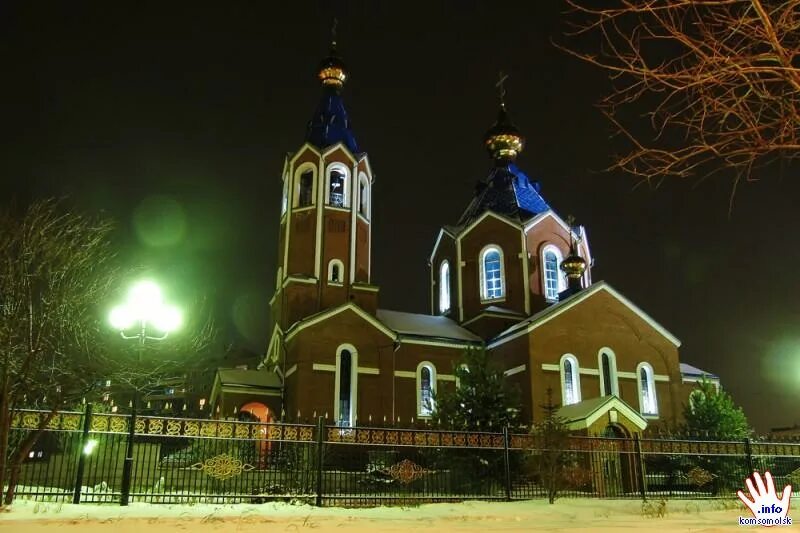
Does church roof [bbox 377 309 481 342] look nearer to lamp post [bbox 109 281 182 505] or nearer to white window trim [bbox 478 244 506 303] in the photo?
white window trim [bbox 478 244 506 303]

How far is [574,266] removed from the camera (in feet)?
87.8

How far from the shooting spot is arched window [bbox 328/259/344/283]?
25.5 meters

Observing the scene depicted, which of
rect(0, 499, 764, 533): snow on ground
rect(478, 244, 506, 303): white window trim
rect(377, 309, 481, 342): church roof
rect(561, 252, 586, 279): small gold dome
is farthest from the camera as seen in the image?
rect(478, 244, 506, 303): white window trim

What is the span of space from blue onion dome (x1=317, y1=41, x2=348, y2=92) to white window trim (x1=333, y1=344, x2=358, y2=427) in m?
13.4

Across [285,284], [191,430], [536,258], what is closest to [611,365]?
[536,258]

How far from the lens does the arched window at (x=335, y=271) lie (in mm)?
25469

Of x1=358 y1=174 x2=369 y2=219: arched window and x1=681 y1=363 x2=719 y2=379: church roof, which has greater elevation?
x1=358 y1=174 x2=369 y2=219: arched window

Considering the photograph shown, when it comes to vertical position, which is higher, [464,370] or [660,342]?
[660,342]

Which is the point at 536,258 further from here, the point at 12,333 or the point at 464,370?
the point at 12,333

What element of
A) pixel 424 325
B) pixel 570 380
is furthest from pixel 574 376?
pixel 424 325

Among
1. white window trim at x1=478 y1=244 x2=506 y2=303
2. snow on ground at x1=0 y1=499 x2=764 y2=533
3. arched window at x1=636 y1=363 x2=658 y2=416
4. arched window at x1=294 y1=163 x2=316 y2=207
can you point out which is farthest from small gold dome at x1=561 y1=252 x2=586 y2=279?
snow on ground at x1=0 y1=499 x2=764 y2=533

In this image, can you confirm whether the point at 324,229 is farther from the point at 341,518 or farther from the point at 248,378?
the point at 341,518

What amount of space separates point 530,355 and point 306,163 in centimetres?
1202

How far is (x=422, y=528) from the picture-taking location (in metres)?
7.53
